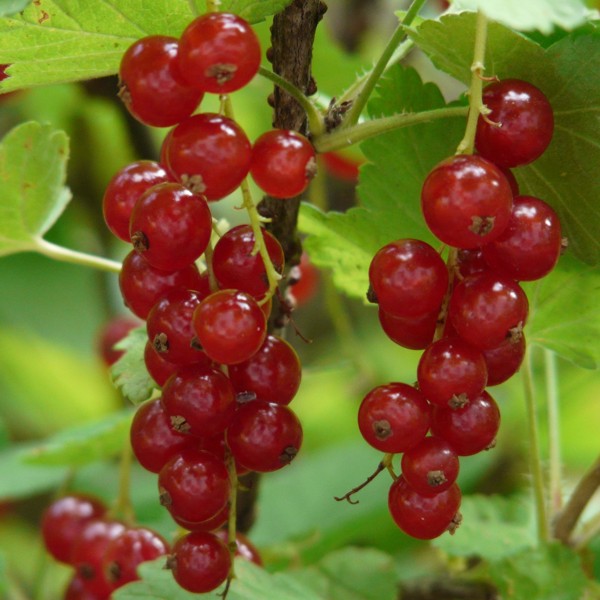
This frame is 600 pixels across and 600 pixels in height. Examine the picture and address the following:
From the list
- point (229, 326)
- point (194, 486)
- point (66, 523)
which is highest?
point (229, 326)

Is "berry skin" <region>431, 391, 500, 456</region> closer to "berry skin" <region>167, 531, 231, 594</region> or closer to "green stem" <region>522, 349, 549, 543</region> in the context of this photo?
"berry skin" <region>167, 531, 231, 594</region>

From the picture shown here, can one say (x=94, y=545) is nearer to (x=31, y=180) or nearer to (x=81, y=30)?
(x=31, y=180)

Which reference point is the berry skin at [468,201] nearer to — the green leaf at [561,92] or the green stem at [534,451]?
the green leaf at [561,92]

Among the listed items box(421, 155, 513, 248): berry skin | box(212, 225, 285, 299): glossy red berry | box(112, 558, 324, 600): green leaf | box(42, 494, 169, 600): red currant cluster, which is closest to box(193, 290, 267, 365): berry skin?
box(212, 225, 285, 299): glossy red berry

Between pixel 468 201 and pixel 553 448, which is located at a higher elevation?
pixel 468 201

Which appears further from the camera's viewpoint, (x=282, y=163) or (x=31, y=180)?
(x=31, y=180)

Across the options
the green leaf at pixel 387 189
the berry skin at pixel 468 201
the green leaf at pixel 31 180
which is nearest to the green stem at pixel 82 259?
the green leaf at pixel 31 180

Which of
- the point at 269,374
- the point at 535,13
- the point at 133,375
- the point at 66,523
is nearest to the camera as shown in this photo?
the point at 535,13

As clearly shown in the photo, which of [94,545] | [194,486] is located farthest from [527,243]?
[94,545]
